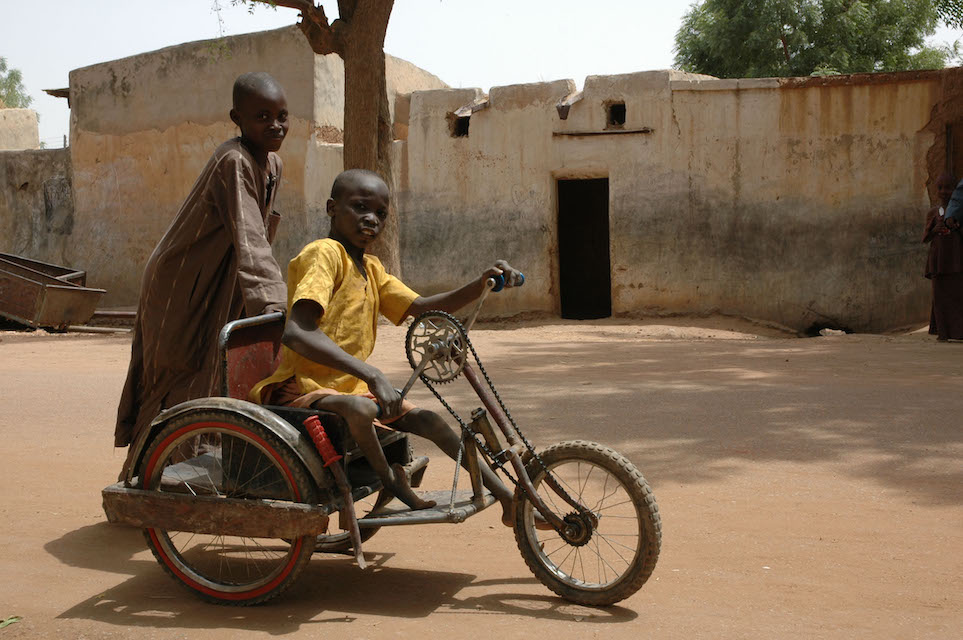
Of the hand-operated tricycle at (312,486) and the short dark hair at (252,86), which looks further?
the short dark hair at (252,86)

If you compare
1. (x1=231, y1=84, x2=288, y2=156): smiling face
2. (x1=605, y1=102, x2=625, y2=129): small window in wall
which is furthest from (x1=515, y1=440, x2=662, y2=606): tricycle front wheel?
(x1=605, y1=102, x2=625, y2=129): small window in wall

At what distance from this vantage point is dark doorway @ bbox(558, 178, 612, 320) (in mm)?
16172

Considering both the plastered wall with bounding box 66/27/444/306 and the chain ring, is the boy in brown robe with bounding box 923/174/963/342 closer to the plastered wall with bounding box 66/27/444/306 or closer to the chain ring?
the plastered wall with bounding box 66/27/444/306

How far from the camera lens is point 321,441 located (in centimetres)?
275

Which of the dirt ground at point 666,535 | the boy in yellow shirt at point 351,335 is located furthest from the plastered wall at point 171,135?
the boy in yellow shirt at point 351,335

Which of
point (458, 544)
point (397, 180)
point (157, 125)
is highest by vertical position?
point (157, 125)

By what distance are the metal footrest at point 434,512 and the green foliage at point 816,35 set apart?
21566 millimetres

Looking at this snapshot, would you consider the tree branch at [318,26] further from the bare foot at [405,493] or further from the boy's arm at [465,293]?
the bare foot at [405,493]

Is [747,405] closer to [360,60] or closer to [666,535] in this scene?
[666,535]

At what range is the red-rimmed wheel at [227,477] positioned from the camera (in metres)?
2.77

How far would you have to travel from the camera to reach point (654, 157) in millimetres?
12531

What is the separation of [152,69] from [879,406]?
13.5 meters

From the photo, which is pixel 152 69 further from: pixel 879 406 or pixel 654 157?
pixel 879 406

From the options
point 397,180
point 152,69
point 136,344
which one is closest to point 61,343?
point 397,180
